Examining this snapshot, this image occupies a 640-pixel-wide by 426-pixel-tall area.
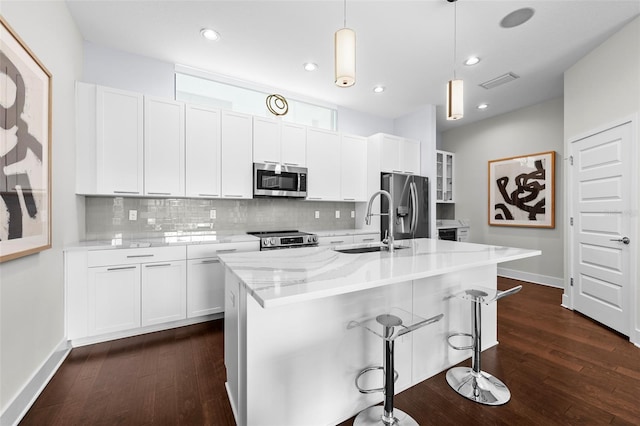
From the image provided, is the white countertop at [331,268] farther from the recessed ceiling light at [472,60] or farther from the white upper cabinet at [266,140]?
the recessed ceiling light at [472,60]

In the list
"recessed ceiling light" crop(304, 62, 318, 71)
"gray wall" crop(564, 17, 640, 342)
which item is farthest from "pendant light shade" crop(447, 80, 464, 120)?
"gray wall" crop(564, 17, 640, 342)

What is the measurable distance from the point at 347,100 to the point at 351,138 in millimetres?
623

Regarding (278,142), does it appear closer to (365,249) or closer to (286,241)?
(286,241)

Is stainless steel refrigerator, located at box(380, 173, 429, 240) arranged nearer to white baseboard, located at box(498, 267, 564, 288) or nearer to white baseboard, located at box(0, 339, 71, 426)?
white baseboard, located at box(498, 267, 564, 288)

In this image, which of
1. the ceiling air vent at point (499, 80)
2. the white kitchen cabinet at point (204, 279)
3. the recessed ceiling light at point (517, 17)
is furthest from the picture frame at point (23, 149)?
the ceiling air vent at point (499, 80)

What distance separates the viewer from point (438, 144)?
20.0 ft

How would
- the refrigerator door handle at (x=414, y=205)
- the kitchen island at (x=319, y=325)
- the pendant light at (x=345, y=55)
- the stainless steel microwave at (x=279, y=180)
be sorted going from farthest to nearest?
the refrigerator door handle at (x=414, y=205)
the stainless steel microwave at (x=279, y=180)
the pendant light at (x=345, y=55)
the kitchen island at (x=319, y=325)

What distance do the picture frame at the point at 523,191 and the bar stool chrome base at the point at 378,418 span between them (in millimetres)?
4387

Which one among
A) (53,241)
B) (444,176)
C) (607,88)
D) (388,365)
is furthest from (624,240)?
(53,241)

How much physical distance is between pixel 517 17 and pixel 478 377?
307 cm

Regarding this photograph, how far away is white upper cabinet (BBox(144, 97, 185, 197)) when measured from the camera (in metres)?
2.91

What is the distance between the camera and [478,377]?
1.89 metres

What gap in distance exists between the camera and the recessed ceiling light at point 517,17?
242cm

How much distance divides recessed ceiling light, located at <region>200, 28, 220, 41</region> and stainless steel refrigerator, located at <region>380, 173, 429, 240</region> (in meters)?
2.85
